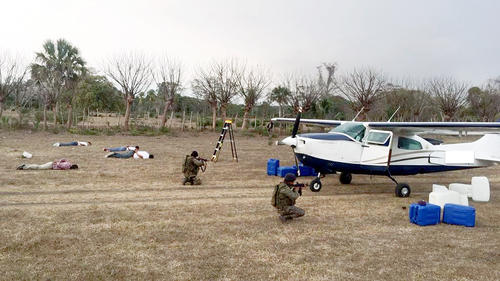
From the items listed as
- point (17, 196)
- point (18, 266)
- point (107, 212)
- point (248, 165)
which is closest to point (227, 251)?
point (18, 266)

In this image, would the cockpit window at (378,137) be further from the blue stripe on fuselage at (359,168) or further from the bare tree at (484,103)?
the bare tree at (484,103)

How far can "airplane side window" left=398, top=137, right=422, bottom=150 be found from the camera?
38.0 feet

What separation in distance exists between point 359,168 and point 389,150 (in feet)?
3.64

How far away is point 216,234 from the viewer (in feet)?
22.2

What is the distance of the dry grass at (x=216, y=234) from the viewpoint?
5.19m

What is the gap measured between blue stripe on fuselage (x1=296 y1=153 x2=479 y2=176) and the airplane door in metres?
0.17

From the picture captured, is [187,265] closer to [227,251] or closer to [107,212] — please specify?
[227,251]

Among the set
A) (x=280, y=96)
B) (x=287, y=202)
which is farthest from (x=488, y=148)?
A: (x=280, y=96)

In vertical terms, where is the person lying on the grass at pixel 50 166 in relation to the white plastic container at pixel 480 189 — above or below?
below

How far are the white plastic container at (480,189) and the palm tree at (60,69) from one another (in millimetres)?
32135

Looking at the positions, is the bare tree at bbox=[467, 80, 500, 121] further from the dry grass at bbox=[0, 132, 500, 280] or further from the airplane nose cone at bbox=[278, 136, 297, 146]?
the airplane nose cone at bbox=[278, 136, 297, 146]

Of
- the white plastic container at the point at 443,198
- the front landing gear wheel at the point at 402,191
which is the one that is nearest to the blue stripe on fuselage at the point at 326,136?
the front landing gear wheel at the point at 402,191

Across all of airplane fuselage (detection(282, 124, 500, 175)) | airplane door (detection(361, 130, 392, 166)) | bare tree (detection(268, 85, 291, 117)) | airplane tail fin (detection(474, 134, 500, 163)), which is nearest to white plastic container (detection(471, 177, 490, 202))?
airplane fuselage (detection(282, 124, 500, 175))

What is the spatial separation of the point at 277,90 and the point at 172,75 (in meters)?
12.3
